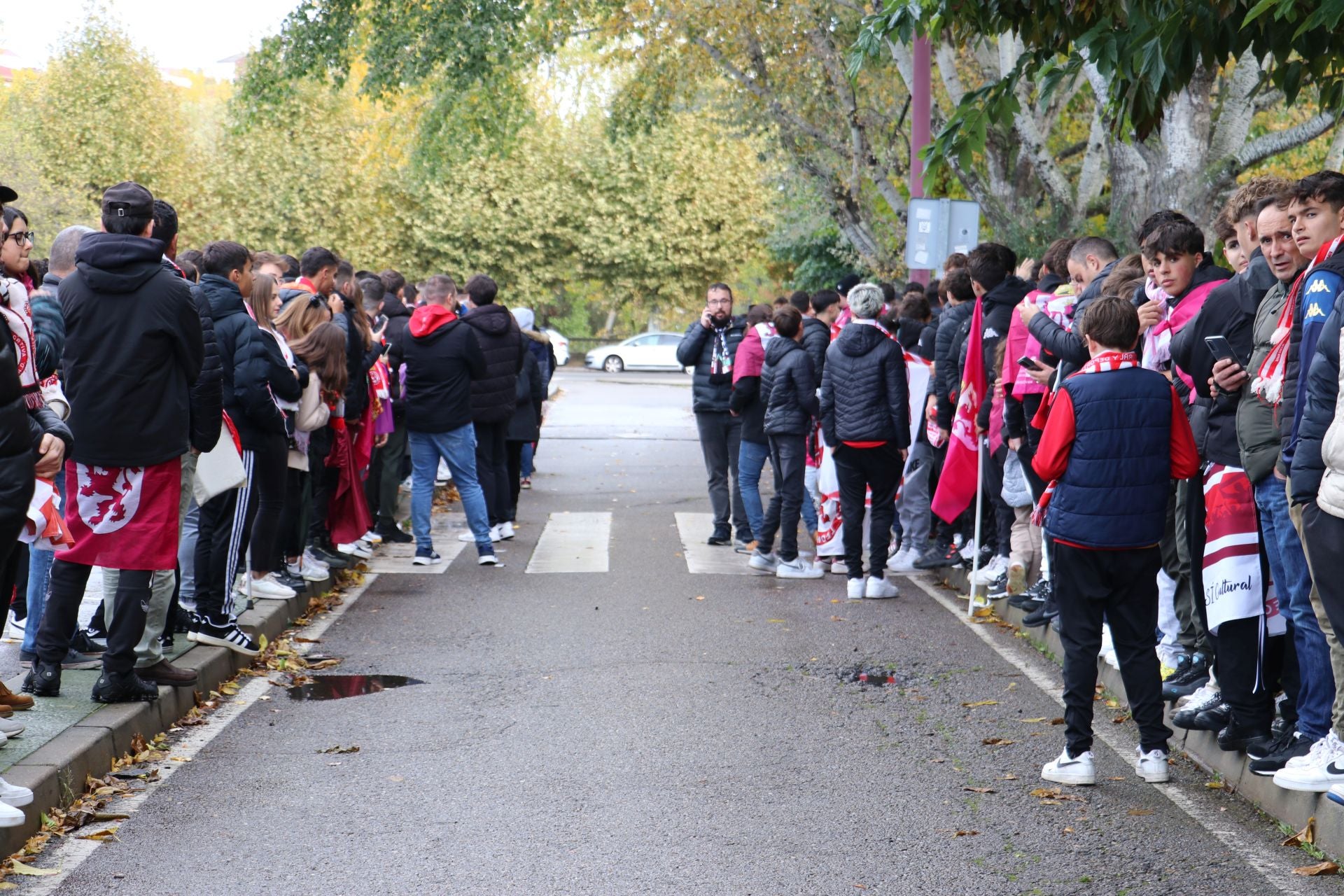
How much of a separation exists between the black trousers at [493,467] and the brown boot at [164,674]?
18.1ft

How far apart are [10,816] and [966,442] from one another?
21.9 ft

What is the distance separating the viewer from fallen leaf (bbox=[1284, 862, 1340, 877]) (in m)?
4.79

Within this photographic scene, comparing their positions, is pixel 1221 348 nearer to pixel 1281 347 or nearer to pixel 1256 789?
pixel 1281 347

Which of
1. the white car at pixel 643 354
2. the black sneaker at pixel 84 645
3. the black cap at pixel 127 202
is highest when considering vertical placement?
the black cap at pixel 127 202

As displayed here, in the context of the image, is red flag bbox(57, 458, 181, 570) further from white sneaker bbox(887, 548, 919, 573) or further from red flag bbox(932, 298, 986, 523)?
white sneaker bbox(887, 548, 919, 573)

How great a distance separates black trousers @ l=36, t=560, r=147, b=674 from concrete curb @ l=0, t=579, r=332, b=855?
198 millimetres

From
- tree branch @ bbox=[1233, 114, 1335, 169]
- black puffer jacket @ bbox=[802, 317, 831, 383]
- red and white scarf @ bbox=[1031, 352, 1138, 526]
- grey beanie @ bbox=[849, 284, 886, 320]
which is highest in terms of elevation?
tree branch @ bbox=[1233, 114, 1335, 169]

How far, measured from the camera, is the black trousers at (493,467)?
41.2 ft

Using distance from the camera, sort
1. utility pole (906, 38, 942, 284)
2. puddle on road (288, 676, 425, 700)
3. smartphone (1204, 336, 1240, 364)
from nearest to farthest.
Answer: smartphone (1204, 336, 1240, 364)
puddle on road (288, 676, 425, 700)
utility pole (906, 38, 942, 284)

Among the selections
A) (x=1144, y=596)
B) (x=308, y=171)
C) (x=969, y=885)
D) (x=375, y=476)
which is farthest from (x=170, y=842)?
(x=308, y=171)

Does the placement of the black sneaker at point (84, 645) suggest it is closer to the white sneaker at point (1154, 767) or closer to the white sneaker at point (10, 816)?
the white sneaker at point (10, 816)

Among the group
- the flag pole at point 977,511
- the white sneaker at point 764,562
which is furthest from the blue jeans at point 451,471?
the flag pole at point 977,511

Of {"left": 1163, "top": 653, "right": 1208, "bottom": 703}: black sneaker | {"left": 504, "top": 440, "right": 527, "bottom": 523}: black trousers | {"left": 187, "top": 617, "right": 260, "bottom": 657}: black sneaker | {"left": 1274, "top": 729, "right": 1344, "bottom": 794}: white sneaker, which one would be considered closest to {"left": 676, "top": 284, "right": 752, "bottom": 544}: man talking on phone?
{"left": 504, "top": 440, "right": 527, "bottom": 523}: black trousers

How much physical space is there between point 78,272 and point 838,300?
7226mm
